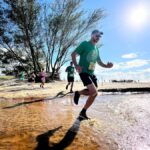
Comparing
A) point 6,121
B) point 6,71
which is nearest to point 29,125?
point 6,121

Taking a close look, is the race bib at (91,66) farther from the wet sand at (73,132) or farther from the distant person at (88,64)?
the wet sand at (73,132)

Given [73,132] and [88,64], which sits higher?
[88,64]

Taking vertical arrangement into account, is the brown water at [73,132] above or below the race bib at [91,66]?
below

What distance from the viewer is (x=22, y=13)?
3250cm

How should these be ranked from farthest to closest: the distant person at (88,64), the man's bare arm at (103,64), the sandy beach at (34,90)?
the sandy beach at (34,90)
the man's bare arm at (103,64)
the distant person at (88,64)

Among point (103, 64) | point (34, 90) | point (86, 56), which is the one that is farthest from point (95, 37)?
point (34, 90)

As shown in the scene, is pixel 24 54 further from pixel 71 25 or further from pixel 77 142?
pixel 77 142

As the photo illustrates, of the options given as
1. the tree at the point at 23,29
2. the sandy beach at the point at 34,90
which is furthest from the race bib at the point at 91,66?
the tree at the point at 23,29

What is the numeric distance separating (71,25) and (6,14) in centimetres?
606

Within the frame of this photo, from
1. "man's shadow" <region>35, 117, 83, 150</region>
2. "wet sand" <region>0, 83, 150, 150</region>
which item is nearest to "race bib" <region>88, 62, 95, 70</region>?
"wet sand" <region>0, 83, 150, 150</region>

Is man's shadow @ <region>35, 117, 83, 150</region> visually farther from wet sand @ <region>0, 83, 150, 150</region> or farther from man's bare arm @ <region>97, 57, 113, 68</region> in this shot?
man's bare arm @ <region>97, 57, 113, 68</region>

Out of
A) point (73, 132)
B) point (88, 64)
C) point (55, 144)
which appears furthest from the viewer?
point (88, 64)

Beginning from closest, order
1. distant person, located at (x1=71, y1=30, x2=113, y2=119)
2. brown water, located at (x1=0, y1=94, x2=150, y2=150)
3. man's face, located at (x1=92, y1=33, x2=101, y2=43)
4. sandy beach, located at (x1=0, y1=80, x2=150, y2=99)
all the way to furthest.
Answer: brown water, located at (x1=0, y1=94, x2=150, y2=150)
distant person, located at (x1=71, y1=30, x2=113, y2=119)
man's face, located at (x1=92, y1=33, x2=101, y2=43)
sandy beach, located at (x1=0, y1=80, x2=150, y2=99)

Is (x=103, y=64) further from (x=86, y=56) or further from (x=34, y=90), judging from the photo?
(x=34, y=90)
